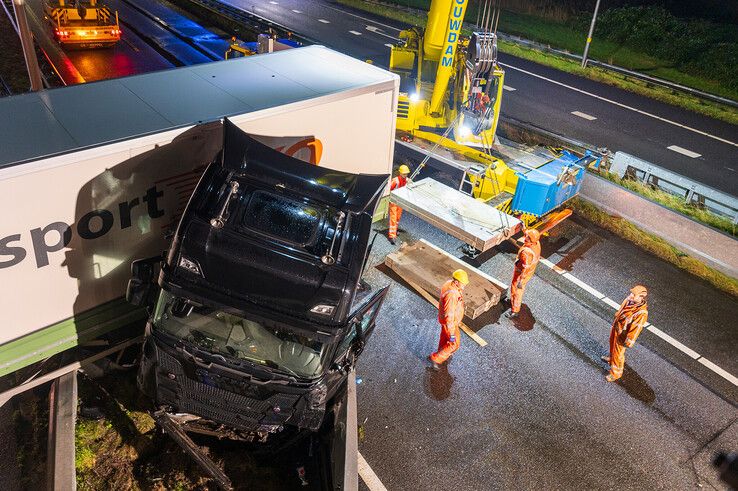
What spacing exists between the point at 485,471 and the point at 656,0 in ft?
107

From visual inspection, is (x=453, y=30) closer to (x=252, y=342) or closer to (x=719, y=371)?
(x=719, y=371)

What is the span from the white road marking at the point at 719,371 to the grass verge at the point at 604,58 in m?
13.7

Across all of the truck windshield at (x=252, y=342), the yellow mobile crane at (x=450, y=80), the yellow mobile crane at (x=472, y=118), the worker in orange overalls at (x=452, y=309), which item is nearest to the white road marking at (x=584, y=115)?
the yellow mobile crane at (x=472, y=118)

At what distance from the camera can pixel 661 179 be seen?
41.0ft

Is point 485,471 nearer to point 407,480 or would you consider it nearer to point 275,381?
point 407,480

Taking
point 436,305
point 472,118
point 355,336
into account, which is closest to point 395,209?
point 436,305

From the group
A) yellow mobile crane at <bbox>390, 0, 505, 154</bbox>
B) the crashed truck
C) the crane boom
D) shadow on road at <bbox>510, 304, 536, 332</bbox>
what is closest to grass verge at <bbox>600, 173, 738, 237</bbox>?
yellow mobile crane at <bbox>390, 0, 505, 154</bbox>

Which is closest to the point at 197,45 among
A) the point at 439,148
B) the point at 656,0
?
the point at 439,148

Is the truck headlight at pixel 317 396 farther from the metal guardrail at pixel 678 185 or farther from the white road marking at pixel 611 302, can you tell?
the metal guardrail at pixel 678 185

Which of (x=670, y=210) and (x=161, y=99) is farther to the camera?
(x=670, y=210)

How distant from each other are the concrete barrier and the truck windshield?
344 inches

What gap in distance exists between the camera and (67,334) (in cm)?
630

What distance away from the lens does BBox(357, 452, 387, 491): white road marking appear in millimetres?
6191

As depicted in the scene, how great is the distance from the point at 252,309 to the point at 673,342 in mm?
6936
